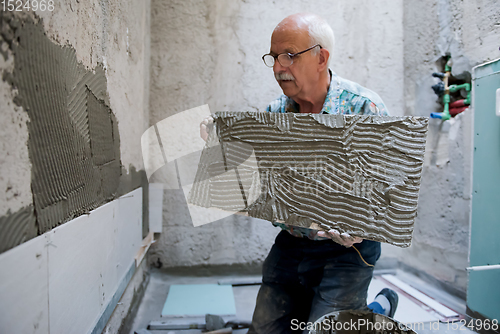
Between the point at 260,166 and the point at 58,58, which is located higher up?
the point at 58,58

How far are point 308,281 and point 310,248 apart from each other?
0.16 m

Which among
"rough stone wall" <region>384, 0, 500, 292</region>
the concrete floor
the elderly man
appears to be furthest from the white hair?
the concrete floor

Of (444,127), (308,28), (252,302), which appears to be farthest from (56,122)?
(444,127)

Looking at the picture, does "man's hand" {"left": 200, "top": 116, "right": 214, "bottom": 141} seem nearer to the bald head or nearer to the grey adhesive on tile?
the grey adhesive on tile

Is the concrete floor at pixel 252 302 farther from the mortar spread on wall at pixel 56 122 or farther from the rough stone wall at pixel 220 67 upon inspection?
A: the mortar spread on wall at pixel 56 122

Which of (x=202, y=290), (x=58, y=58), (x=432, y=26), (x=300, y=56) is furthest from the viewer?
(x=432, y=26)

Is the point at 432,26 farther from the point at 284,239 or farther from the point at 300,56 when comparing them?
the point at 284,239

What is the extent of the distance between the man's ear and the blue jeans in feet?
2.41

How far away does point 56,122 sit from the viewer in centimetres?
76

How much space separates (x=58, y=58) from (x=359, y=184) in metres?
0.95

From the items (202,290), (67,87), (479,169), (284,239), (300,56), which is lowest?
(202,290)

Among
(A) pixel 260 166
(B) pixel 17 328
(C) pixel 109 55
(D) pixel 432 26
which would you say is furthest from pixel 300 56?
(D) pixel 432 26

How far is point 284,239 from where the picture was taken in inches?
54.6

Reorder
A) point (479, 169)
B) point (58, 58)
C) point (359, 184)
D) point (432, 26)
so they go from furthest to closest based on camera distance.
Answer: point (432, 26)
point (479, 169)
point (359, 184)
point (58, 58)
